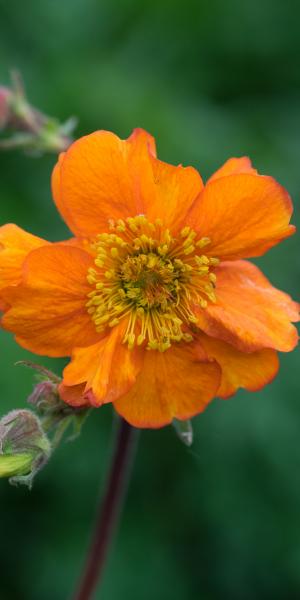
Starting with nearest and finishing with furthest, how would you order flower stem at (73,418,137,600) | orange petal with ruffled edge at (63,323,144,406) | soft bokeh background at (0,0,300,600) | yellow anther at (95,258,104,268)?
orange petal with ruffled edge at (63,323,144,406), yellow anther at (95,258,104,268), flower stem at (73,418,137,600), soft bokeh background at (0,0,300,600)

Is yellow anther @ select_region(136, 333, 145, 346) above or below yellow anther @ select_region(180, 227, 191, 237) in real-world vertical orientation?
below

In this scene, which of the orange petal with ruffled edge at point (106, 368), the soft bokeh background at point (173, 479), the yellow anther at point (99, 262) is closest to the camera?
the orange petal with ruffled edge at point (106, 368)

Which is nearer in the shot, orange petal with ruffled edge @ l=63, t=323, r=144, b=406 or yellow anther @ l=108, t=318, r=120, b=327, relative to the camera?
orange petal with ruffled edge @ l=63, t=323, r=144, b=406

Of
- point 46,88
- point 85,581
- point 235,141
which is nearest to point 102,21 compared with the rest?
point 46,88

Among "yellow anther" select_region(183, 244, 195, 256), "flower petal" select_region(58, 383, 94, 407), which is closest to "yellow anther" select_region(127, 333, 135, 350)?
"flower petal" select_region(58, 383, 94, 407)

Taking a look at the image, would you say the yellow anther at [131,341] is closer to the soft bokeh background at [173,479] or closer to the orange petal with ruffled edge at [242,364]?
the orange petal with ruffled edge at [242,364]

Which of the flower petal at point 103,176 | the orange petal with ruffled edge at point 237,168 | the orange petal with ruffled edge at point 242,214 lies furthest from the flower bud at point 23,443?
the orange petal with ruffled edge at point 237,168

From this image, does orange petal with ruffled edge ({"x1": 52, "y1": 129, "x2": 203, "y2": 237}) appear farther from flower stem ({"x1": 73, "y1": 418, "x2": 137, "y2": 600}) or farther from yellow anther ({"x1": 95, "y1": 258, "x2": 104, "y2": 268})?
flower stem ({"x1": 73, "y1": 418, "x2": 137, "y2": 600})

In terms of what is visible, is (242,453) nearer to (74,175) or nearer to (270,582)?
(270,582)
